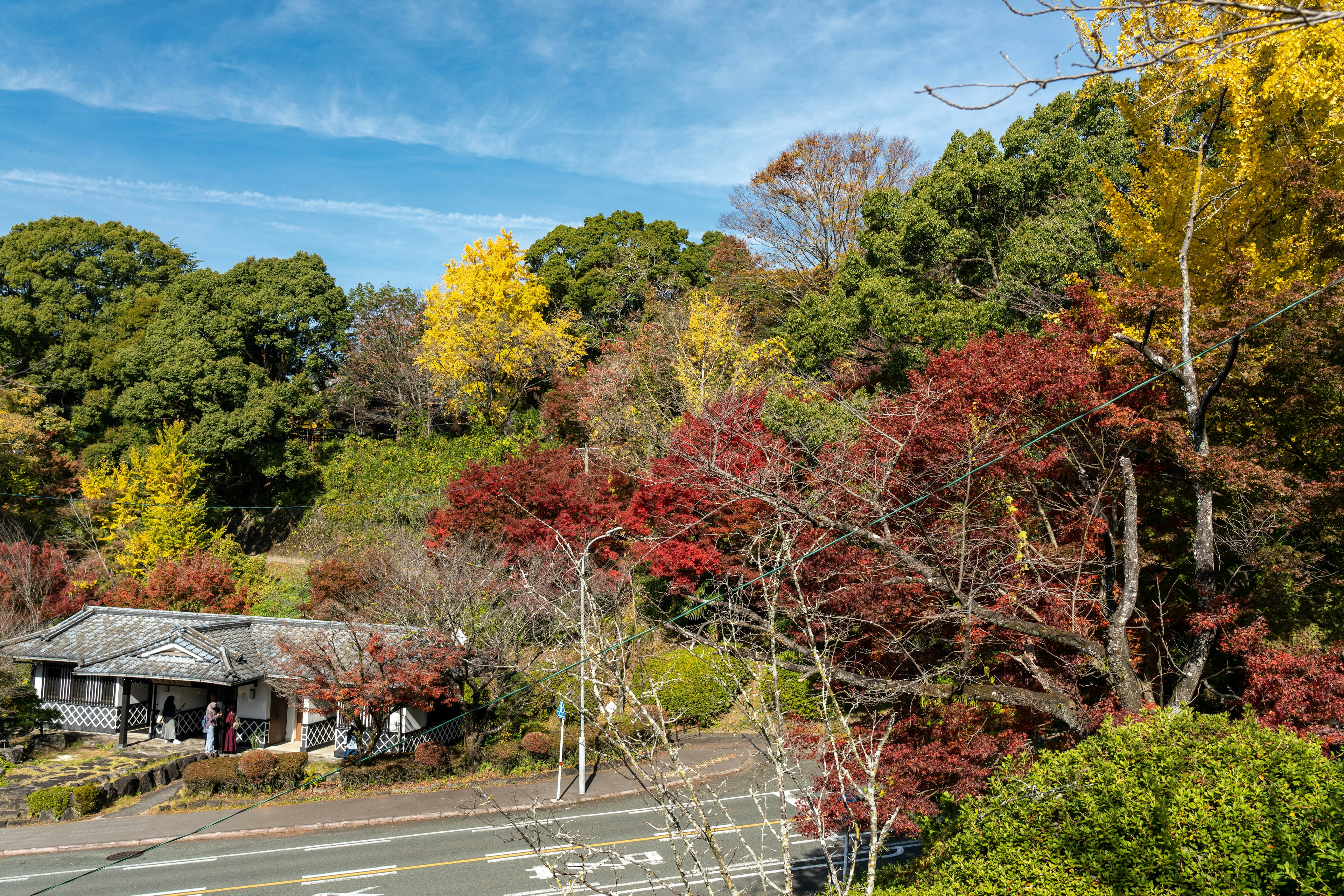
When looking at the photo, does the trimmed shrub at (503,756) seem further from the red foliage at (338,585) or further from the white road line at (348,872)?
the red foliage at (338,585)

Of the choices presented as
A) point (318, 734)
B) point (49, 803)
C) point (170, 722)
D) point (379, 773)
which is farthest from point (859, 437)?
point (170, 722)

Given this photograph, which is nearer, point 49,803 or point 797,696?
point 49,803

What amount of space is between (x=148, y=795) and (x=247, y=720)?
3481 mm

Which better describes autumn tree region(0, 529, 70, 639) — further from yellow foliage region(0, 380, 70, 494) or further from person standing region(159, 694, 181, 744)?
person standing region(159, 694, 181, 744)

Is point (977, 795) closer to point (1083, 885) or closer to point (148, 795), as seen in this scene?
point (1083, 885)

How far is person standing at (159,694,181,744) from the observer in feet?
67.5

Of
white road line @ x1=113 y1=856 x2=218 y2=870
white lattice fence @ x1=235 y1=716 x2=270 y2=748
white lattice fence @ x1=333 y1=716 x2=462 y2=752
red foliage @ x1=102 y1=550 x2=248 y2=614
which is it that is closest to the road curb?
white road line @ x1=113 y1=856 x2=218 y2=870

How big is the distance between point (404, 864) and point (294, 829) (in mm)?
3526

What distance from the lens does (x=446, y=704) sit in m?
18.4

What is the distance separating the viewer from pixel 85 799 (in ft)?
52.5

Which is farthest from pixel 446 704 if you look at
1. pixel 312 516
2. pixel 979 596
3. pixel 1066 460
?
pixel 312 516

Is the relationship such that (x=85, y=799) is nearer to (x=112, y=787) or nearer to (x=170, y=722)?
(x=112, y=787)

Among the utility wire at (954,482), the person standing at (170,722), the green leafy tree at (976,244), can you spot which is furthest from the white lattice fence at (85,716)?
the green leafy tree at (976,244)

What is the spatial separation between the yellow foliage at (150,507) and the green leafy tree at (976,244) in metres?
22.8
